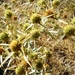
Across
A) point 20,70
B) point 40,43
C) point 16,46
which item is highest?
point 16,46

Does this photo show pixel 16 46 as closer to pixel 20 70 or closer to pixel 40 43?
pixel 20 70

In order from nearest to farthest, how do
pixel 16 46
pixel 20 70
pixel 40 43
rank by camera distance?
1. pixel 16 46
2. pixel 20 70
3. pixel 40 43

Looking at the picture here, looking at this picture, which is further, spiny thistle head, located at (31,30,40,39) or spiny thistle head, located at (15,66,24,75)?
spiny thistle head, located at (15,66,24,75)

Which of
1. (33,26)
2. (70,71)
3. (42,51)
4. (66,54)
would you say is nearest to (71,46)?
(66,54)

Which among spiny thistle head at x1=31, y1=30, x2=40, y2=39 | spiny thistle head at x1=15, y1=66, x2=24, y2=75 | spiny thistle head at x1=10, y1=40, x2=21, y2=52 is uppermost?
spiny thistle head at x1=31, y1=30, x2=40, y2=39

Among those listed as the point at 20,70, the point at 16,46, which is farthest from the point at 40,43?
the point at 16,46

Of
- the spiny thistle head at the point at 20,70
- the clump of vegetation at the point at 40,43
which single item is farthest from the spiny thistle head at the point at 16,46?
the spiny thistle head at the point at 20,70

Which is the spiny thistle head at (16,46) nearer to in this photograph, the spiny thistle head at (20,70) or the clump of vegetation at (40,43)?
the clump of vegetation at (40,43)

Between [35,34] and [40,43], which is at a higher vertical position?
[35,34]

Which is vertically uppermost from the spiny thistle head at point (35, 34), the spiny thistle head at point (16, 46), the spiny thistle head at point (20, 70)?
the spiny thistle head at point (35, 34)

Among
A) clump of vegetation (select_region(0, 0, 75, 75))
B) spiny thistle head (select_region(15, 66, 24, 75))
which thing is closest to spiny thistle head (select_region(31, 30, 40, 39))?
clump of vegetation (select_region(0, 0, 75, 75))

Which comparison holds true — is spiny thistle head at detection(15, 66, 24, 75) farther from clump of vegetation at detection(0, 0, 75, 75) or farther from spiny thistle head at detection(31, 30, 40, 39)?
spiny thistle head at detection(31, 30, 40, 39)

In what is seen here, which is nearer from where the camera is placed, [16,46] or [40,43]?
[16,46]
